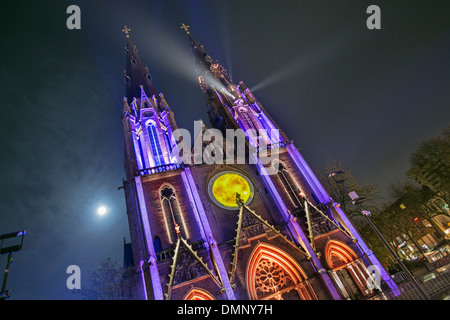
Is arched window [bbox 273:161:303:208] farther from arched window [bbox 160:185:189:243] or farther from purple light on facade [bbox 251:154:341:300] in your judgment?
arched window [bbox 160:185:189:243]

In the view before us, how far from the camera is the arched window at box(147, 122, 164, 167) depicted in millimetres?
21297

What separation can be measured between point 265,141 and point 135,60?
2449 centimetres

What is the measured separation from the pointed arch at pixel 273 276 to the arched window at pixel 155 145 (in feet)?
37.0

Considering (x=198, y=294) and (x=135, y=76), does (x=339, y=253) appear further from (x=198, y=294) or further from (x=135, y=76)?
(x=135, y=76)

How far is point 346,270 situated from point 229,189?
1033 centimetres

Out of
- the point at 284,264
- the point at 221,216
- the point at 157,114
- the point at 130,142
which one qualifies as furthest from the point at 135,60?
the point at 284,264

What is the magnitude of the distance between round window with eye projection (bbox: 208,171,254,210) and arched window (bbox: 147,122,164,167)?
538 centimetres

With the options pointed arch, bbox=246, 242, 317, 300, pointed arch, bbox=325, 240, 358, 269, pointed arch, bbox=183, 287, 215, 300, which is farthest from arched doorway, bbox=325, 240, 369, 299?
pointed arch, bbox=183, 287, 215, 300

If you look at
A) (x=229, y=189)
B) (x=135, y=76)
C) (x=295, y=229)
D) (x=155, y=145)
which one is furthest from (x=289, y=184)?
(x=135, y=76)

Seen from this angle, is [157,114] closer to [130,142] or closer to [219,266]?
[130,142]

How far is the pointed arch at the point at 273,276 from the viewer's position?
14688 mm

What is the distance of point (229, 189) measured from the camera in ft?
64.7

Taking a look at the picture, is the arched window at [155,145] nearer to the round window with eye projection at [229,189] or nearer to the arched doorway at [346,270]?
the round window with eye projection at [229,189]
